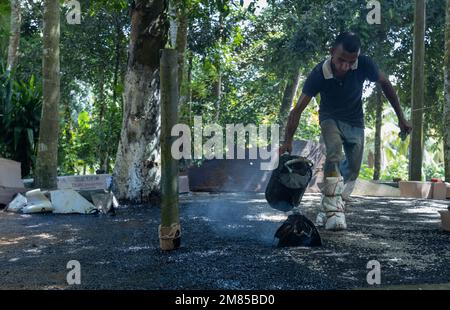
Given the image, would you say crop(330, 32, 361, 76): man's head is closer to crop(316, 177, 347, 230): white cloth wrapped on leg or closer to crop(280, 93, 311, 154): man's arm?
crop(280, 93, 311, 154): man's arm

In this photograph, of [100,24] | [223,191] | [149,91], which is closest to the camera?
[149,91]

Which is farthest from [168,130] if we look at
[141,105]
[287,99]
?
[287,99]

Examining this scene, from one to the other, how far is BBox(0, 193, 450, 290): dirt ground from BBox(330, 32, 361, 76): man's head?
1594 millimetres

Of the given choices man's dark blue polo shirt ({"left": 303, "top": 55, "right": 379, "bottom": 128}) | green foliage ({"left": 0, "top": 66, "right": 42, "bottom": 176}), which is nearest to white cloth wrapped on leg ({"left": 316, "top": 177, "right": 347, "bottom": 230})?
man's dark blue polo shirt ({"left": 303, "top": 55, "right": 379, "bottom": 128})

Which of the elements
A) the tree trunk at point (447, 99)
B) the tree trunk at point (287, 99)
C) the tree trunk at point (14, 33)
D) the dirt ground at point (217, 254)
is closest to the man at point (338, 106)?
the dirt ground at point (217, 254)

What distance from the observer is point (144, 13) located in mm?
8203

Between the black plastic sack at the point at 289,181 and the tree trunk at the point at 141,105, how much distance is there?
325cm

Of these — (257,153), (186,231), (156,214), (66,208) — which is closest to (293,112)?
(186,231)

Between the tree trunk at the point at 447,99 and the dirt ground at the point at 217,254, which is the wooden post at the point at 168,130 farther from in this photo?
the tree trunk at the point at 447,99

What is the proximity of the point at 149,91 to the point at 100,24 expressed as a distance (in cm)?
760

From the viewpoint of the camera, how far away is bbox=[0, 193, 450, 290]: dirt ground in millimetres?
3574

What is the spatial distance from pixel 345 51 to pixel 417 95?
25.2ft

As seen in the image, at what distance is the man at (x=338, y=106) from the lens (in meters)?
5.39

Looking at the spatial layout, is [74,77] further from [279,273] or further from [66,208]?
[279,273]
